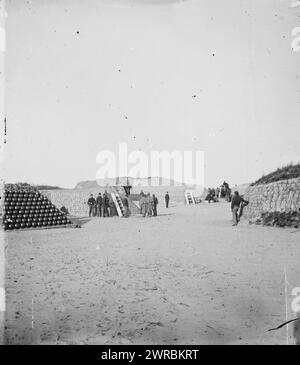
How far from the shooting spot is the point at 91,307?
3297 millimetres

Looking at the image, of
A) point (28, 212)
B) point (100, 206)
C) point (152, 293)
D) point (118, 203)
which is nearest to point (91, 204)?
point (100, 206)

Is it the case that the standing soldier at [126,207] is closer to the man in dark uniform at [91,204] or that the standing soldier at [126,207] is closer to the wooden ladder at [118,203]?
the wooden ladder at [118,203]

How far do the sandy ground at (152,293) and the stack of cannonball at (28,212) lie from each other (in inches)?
122

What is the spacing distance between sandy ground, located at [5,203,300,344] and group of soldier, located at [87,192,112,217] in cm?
856

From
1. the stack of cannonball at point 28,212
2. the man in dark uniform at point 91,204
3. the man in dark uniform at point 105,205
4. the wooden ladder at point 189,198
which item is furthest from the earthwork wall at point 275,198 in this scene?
the wooden ladder at point 189,198

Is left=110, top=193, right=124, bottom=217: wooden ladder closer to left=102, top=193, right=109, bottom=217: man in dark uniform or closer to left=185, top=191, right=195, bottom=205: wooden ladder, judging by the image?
left=102, top=193, right=109, bottom=217: man in dark uniform

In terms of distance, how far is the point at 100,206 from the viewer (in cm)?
1490

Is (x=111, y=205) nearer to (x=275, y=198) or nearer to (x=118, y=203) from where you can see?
(x=118, y=203)

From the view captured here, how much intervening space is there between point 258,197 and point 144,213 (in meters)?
5.56

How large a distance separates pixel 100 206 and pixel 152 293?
37.9 ft

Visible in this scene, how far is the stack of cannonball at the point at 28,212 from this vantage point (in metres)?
8.91

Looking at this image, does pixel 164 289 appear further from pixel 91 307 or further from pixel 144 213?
pixel 144 213

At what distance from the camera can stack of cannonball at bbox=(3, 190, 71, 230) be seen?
8914mm

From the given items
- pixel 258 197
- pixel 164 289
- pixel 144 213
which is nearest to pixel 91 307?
pixel 164 289
